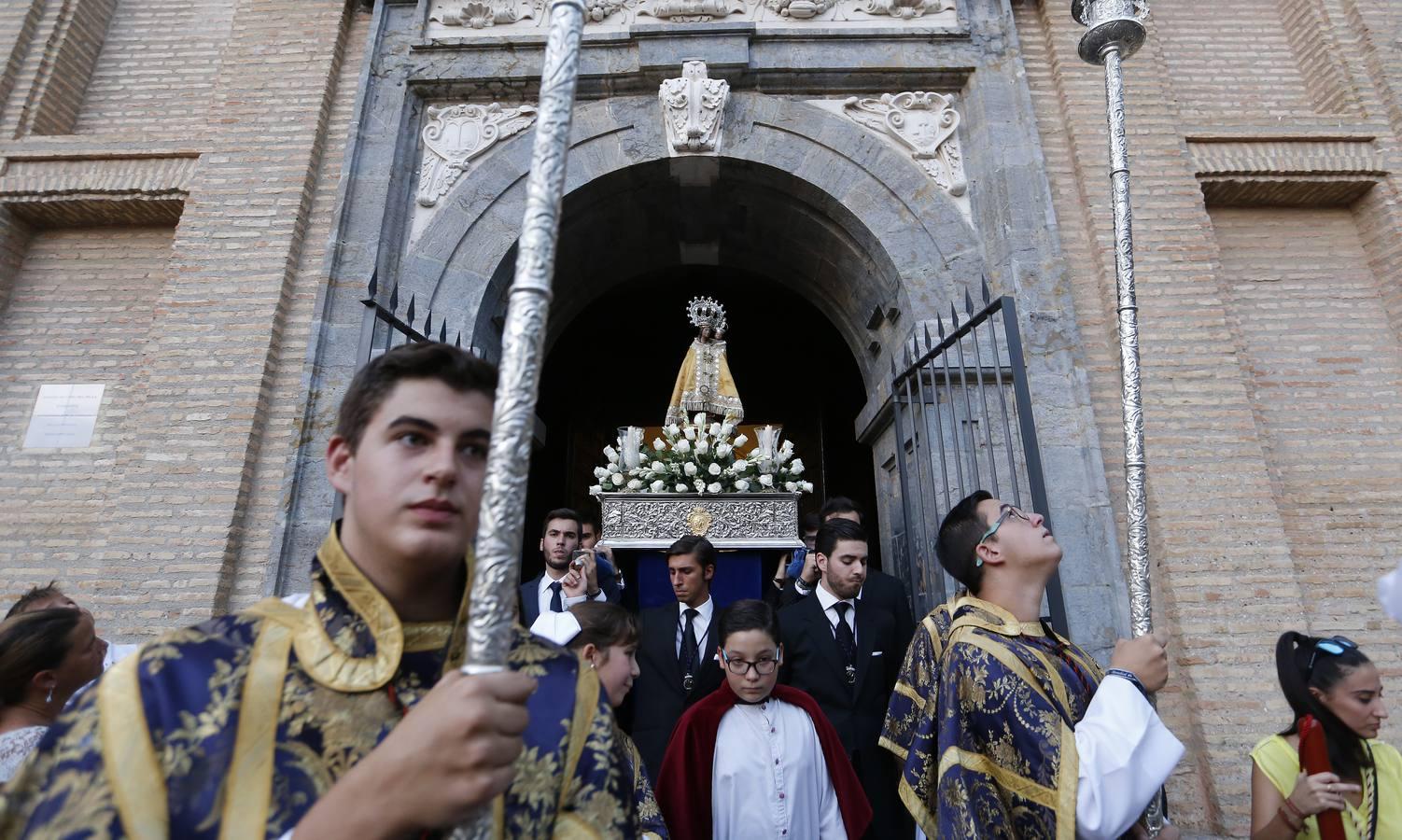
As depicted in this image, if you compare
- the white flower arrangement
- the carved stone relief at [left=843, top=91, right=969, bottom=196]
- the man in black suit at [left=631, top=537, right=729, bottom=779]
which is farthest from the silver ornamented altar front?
the carved stone relief at [left=843, top=91, right=969, bottom=196]

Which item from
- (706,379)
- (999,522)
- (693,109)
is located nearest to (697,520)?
(706,379)

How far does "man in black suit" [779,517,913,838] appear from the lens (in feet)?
11.9

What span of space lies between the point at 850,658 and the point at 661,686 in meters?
0.92

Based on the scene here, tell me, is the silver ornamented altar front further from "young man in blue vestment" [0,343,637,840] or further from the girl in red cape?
"young man in blue vestment" [0,343,637,840]

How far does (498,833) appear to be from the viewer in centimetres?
121

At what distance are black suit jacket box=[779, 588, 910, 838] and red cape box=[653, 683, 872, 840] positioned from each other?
490 millimetres

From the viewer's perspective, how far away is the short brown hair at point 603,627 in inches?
115

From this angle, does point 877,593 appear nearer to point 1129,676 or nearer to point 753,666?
point 753,666

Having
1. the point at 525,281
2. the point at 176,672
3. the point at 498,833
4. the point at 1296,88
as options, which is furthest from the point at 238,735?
the point at 1296,88

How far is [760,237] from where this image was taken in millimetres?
7336

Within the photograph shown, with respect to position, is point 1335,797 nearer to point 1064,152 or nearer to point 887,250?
point 887,250

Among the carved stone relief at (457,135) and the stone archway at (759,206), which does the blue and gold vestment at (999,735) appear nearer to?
the stone archway at (759,206)

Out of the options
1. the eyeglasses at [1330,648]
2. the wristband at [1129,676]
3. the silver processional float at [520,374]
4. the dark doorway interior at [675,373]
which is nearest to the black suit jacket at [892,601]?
the eyeglasses at [1330,648]

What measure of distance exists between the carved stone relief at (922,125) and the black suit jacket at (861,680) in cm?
385
